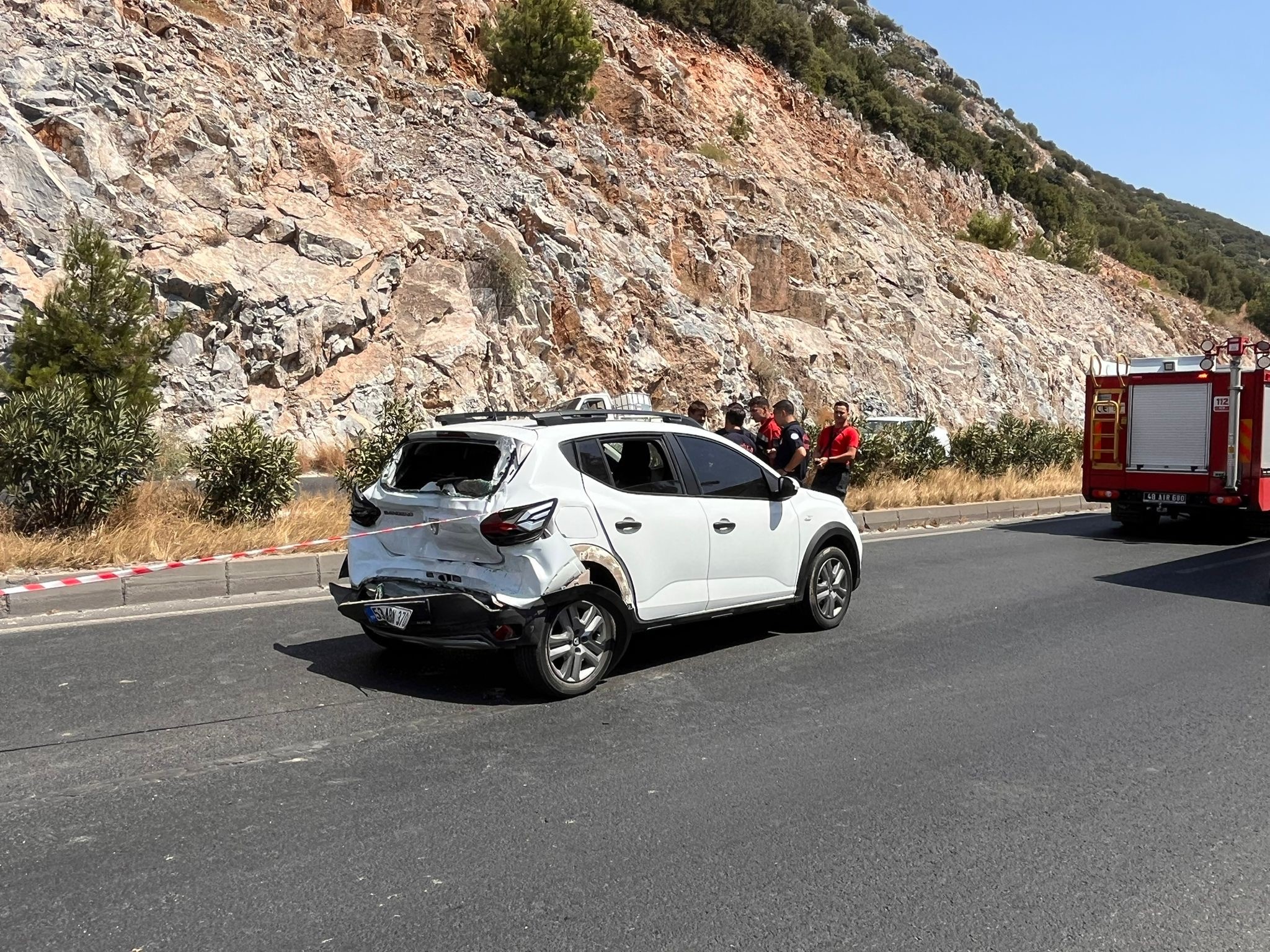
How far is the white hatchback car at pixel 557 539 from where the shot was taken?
5.90 m

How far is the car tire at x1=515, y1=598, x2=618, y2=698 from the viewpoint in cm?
591

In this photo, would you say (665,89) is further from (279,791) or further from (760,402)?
(279,791)

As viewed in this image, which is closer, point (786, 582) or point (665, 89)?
point (786, 582)

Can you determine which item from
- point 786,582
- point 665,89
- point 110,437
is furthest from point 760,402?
point 665,89

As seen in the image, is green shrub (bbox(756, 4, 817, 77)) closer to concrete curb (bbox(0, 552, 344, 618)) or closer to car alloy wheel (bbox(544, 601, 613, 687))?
concrete curb (bbox(0, 552, 344, 618))

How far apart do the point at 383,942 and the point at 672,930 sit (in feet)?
3.01

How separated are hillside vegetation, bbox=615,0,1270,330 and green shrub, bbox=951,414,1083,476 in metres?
27.0

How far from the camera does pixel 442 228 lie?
82.1ft

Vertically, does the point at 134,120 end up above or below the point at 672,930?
above

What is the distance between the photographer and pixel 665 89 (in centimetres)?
3697

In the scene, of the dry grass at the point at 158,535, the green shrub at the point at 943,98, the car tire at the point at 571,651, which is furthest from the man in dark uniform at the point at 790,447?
the green shrub at the point at 943,98

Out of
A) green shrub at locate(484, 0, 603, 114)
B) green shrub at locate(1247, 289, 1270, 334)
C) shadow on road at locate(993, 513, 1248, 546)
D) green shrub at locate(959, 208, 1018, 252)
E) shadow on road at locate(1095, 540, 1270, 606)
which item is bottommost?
shadow on road at locate(1095, 540, 1270, 606)

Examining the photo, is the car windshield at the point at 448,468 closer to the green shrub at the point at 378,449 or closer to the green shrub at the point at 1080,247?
the green shrub at the point at 378,449

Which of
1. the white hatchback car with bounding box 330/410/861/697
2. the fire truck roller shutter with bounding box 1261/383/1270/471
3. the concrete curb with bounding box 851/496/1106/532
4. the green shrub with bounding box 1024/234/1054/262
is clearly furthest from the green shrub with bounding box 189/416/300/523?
the green shrub with bounding box 1024/234/1054/262
